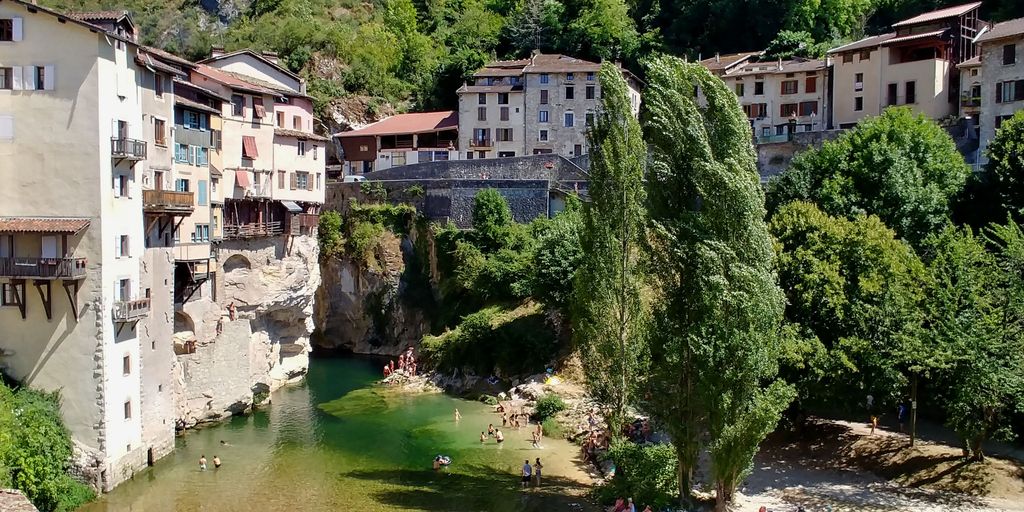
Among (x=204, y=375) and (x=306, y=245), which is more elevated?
(x=306, y=245)

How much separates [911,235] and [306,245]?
1238 inches

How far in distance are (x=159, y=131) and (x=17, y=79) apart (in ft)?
18.4

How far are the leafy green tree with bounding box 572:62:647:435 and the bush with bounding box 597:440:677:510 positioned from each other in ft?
4.24

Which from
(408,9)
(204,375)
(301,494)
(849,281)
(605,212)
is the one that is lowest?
(301,494)

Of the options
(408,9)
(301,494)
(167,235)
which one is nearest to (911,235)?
(301,494)

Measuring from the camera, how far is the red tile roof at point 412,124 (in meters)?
74.2

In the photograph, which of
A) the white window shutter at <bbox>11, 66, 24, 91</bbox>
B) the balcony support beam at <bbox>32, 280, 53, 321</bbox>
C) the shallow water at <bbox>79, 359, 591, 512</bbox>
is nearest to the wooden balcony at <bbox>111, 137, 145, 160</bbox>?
the white window shutter at <bbox>11, 66, 24, 91</bbox>

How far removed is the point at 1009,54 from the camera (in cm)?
5222

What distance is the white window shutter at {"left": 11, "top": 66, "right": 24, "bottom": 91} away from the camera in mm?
31031

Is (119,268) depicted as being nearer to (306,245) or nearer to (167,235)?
(167,235)

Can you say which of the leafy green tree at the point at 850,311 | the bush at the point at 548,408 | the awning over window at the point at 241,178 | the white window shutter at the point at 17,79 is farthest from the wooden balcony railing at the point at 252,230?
the leafy green tree at the point at 850,311

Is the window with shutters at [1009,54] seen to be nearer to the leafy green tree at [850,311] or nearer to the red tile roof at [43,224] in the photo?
the leafy green tree at [850,311]

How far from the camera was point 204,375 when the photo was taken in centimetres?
4147

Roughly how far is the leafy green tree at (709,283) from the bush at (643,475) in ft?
2.24
